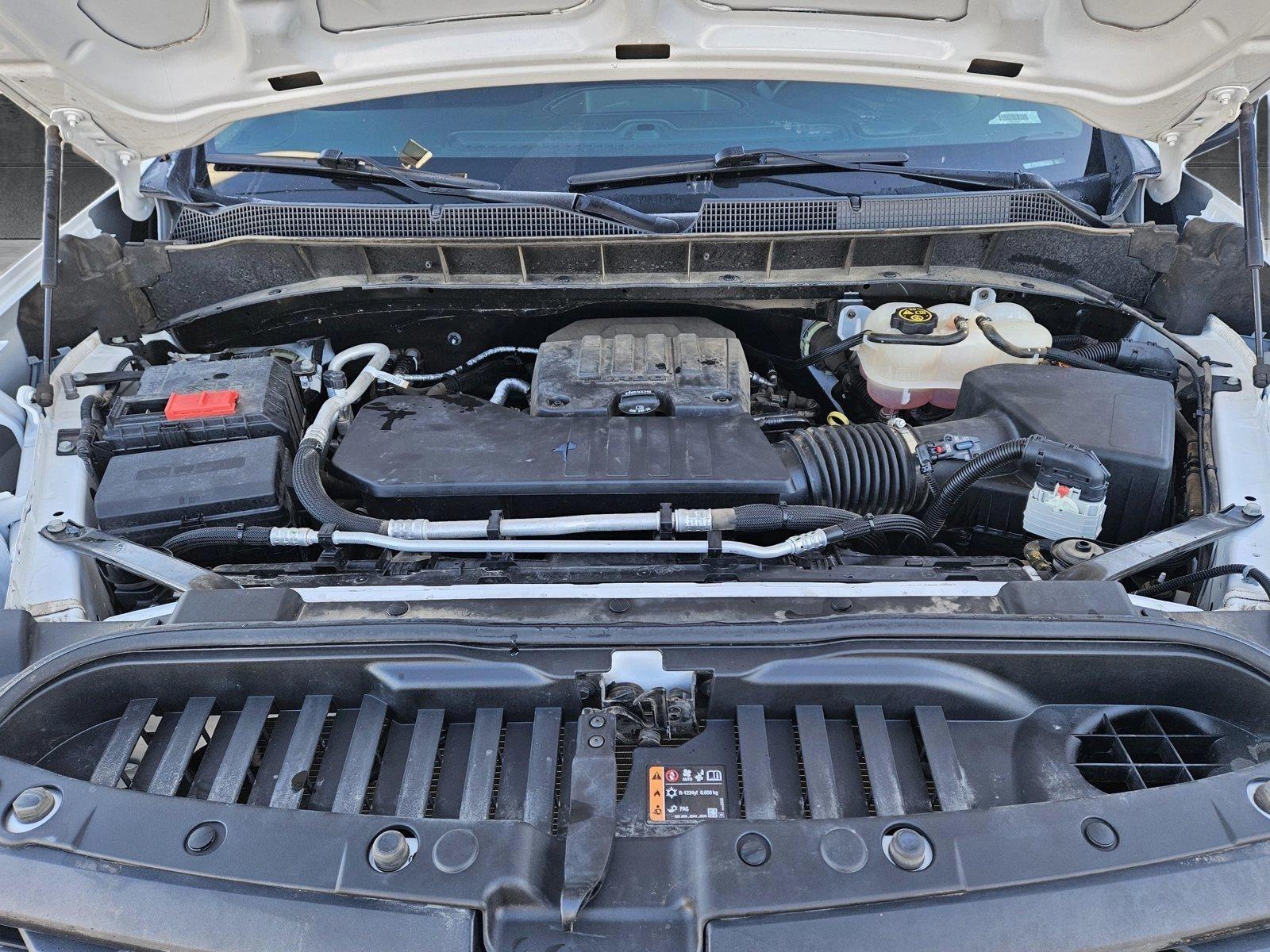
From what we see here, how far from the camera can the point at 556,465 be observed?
5.72 ft

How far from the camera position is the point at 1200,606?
66.4 inches

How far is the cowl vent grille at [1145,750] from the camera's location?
3.97 feet

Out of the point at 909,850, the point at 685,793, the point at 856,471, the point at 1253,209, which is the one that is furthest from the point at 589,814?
the point at 1253,209

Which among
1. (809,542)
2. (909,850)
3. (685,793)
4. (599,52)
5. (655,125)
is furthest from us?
(655,125)

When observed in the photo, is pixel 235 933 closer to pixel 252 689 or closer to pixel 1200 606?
pixel 252 689

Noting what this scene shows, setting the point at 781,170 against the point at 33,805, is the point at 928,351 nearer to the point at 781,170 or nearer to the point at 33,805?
the point at 781,170

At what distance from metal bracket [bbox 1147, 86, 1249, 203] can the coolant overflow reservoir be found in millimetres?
570

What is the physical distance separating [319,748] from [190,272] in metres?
1.54

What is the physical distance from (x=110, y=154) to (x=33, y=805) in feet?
5.58

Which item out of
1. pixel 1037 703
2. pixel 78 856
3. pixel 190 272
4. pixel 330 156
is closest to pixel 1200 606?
pixel 1037 703

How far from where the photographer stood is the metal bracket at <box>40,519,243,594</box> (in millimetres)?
1554

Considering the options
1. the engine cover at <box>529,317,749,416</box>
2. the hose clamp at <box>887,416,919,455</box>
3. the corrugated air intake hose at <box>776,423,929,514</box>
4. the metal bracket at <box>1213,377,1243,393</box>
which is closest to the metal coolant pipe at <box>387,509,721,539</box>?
the corrugated air intake hose at <box>776,423,929,514</box>

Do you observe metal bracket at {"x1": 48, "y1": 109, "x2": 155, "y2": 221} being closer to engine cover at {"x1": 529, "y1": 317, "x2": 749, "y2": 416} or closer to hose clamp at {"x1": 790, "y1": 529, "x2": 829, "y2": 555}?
engine cover at {"x1": 529, "y1": 317, "x2": 749, "y2": 416}

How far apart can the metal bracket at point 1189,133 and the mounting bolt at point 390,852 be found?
223cm
